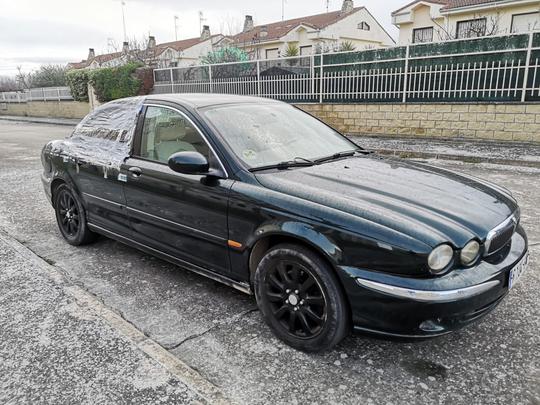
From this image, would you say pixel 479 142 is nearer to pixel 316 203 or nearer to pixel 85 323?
pixel 316 203

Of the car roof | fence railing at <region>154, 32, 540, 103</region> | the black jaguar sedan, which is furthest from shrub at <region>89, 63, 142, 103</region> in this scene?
the car roof

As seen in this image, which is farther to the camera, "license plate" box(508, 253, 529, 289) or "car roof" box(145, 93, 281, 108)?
"car roof" box(145, 93, 281, 108)

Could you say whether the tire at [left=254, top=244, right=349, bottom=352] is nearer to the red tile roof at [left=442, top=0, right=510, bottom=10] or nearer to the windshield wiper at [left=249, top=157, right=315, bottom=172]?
the windshield wiper at [left=249, top=157, right=315, bottom=172]

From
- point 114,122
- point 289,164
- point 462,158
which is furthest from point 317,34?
point 289,164

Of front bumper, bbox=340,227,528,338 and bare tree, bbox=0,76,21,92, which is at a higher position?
bare tree, bbox=0,76,21,92

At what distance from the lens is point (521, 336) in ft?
9.23

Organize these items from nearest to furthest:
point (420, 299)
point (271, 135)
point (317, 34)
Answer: point (420, 299) < point (271, 135) < point (317, 34)

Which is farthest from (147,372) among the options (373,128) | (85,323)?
(373,128)

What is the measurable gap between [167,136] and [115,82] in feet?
65.7

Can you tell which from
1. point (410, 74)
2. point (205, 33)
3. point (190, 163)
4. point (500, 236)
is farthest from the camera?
point (205, 33)

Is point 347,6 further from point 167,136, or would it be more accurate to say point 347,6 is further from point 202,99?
point 167,136

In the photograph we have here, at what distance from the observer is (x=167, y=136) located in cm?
358

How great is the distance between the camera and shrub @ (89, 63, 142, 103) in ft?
68.4

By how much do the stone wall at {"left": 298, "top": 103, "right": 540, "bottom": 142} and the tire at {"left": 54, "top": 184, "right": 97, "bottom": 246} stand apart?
9583 millimetres
